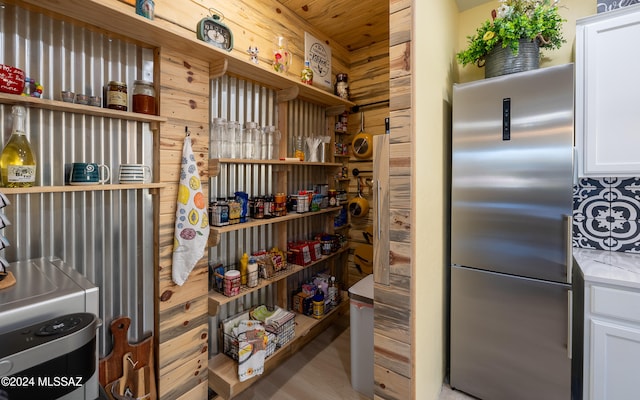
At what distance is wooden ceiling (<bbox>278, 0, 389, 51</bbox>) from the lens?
85.5 inches

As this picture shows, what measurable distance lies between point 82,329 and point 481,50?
2.30 m

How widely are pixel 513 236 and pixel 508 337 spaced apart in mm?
588

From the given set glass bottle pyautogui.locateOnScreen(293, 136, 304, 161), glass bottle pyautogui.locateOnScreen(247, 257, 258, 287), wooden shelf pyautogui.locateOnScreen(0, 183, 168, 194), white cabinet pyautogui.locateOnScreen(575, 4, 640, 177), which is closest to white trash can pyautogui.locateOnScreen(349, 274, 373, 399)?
glass bottle pyautogui.locateOnScreen(247, 257, 258, 287)

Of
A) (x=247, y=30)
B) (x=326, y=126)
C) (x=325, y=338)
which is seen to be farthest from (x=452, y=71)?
(x=325, y=338)

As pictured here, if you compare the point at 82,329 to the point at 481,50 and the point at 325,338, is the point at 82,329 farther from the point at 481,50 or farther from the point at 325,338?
the point at 481,50

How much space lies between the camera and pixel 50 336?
0.70m

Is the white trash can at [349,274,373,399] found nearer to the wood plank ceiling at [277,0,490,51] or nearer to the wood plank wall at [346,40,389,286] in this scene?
the wood plank wall at [346,40,389,286]

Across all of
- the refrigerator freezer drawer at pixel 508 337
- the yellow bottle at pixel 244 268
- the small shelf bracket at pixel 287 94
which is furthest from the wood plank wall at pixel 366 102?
the yellow bottle at pixel 244 268

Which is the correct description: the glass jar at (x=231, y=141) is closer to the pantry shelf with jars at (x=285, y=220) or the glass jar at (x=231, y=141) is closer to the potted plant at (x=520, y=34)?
the pantry shelf with jars at (x=285, y=220)

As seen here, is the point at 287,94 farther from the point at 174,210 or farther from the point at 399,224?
the point at 399,224

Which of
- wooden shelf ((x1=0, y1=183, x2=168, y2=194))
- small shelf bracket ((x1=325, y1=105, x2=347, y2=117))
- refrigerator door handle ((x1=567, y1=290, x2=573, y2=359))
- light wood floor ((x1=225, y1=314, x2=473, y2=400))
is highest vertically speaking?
small shelf bracket ((x1=325, y1=105, x2=347, y2=117))

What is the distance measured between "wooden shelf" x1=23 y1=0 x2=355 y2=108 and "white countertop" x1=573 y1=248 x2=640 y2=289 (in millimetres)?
2066

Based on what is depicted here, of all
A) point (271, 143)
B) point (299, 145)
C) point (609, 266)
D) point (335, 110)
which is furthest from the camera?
point (335, 110)

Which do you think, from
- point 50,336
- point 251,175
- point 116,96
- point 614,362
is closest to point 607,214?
point 614,362
